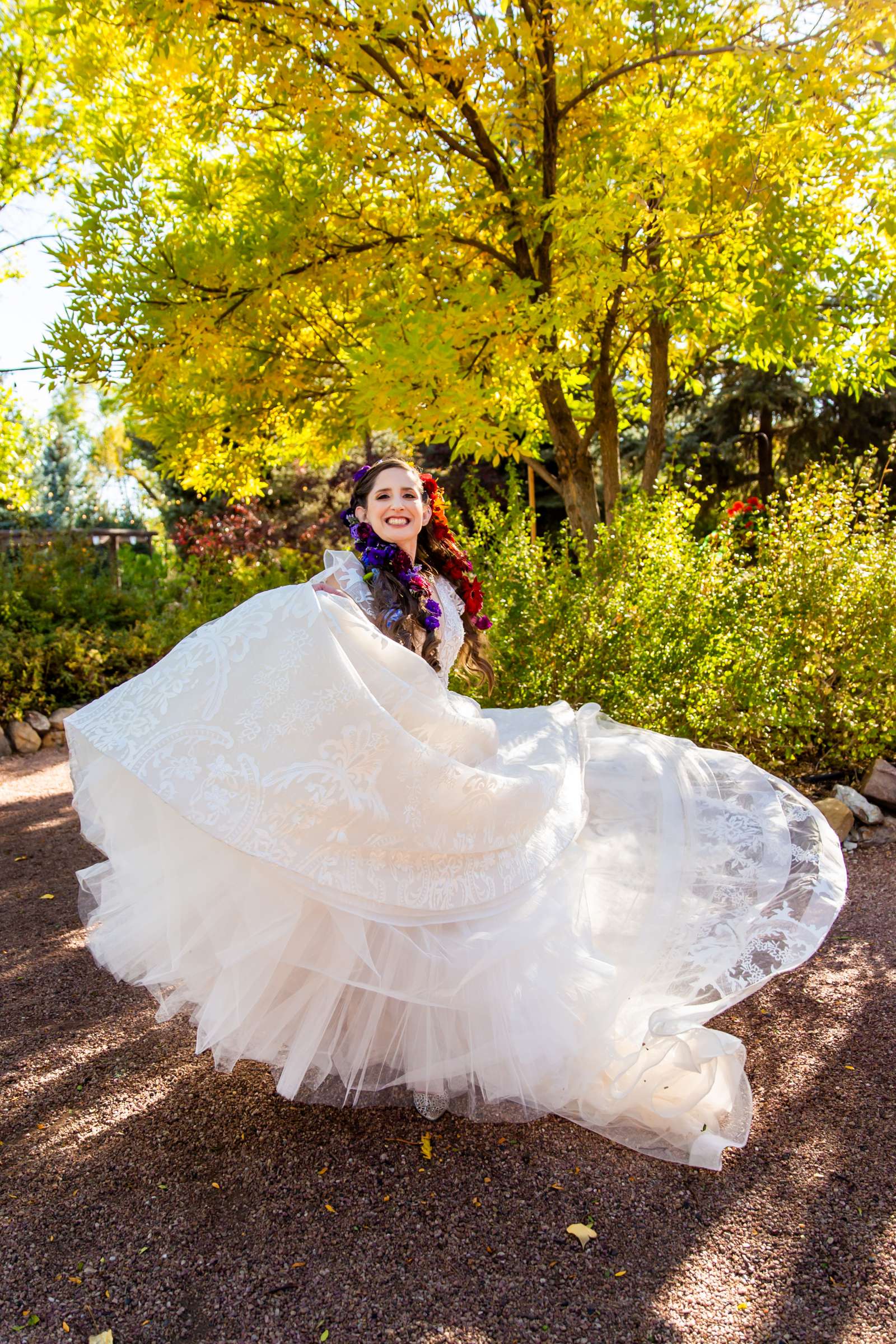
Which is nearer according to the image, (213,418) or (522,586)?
(522,586)

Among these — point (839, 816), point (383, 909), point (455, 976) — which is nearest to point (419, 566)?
point (383, 909)

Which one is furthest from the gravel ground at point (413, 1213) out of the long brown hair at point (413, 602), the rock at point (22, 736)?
the rock at point (22, 736)

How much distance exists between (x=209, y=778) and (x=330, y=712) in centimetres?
33

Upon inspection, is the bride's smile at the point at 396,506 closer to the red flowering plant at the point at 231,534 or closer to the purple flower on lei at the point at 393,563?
the purple flower on lei at the point at 393,563

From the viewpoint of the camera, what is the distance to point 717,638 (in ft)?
16.9

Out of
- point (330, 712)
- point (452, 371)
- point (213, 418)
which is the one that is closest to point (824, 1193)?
point (330, 712)

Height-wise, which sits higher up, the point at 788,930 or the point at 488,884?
the point at 488,884

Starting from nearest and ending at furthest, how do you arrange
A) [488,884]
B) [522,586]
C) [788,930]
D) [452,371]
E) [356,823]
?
1. [356,823]
2. [488,884]
3. [788,930]
4. [452,371]
5. [522,586]

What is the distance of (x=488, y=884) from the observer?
2.38 m

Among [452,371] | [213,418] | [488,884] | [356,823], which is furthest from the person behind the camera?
[213,418]

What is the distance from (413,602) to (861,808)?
131 inches

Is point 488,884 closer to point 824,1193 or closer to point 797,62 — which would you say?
point 824,1193

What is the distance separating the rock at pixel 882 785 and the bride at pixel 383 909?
266cm

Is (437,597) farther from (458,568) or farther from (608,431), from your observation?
(608,431)
